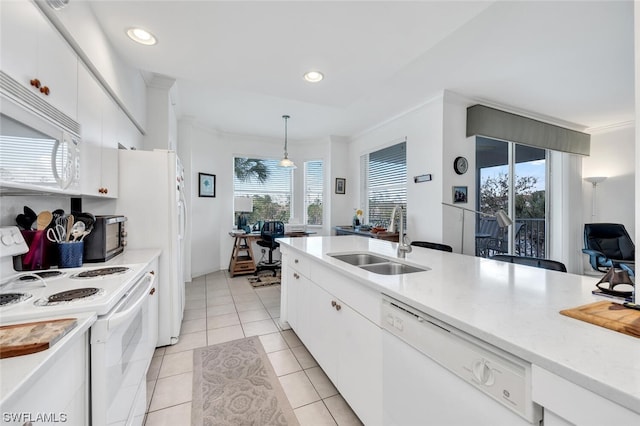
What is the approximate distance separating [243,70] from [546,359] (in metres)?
2.66

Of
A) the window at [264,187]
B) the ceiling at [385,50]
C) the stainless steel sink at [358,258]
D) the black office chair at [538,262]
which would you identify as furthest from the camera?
the window at [264,187]

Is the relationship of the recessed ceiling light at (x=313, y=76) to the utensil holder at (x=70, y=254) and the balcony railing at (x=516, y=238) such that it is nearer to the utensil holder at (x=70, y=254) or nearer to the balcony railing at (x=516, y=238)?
the utensil holder at (x=70, y=254)

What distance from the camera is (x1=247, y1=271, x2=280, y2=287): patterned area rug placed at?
4.30 metres

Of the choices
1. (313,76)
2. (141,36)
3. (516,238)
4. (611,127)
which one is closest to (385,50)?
(313,76)

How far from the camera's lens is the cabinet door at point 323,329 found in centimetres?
168

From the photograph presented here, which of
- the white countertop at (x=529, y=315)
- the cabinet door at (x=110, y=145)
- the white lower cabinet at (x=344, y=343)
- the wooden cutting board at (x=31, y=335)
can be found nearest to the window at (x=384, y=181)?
the white lower cabinet at (x=344, y=343)

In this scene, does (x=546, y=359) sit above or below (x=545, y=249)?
above

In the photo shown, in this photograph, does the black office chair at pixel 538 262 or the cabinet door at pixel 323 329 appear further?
the black office chair at pixel 538 262

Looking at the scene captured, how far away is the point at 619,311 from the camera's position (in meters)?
0.84

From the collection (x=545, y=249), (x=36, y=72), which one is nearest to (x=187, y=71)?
(x=36, y=72)

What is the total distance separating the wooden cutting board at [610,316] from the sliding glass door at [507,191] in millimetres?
3371

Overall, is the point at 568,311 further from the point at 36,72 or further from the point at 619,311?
the point at 36,72

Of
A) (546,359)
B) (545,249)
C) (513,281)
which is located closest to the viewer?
(546,359)

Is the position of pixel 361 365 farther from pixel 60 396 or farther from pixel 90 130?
pixel 90 130
